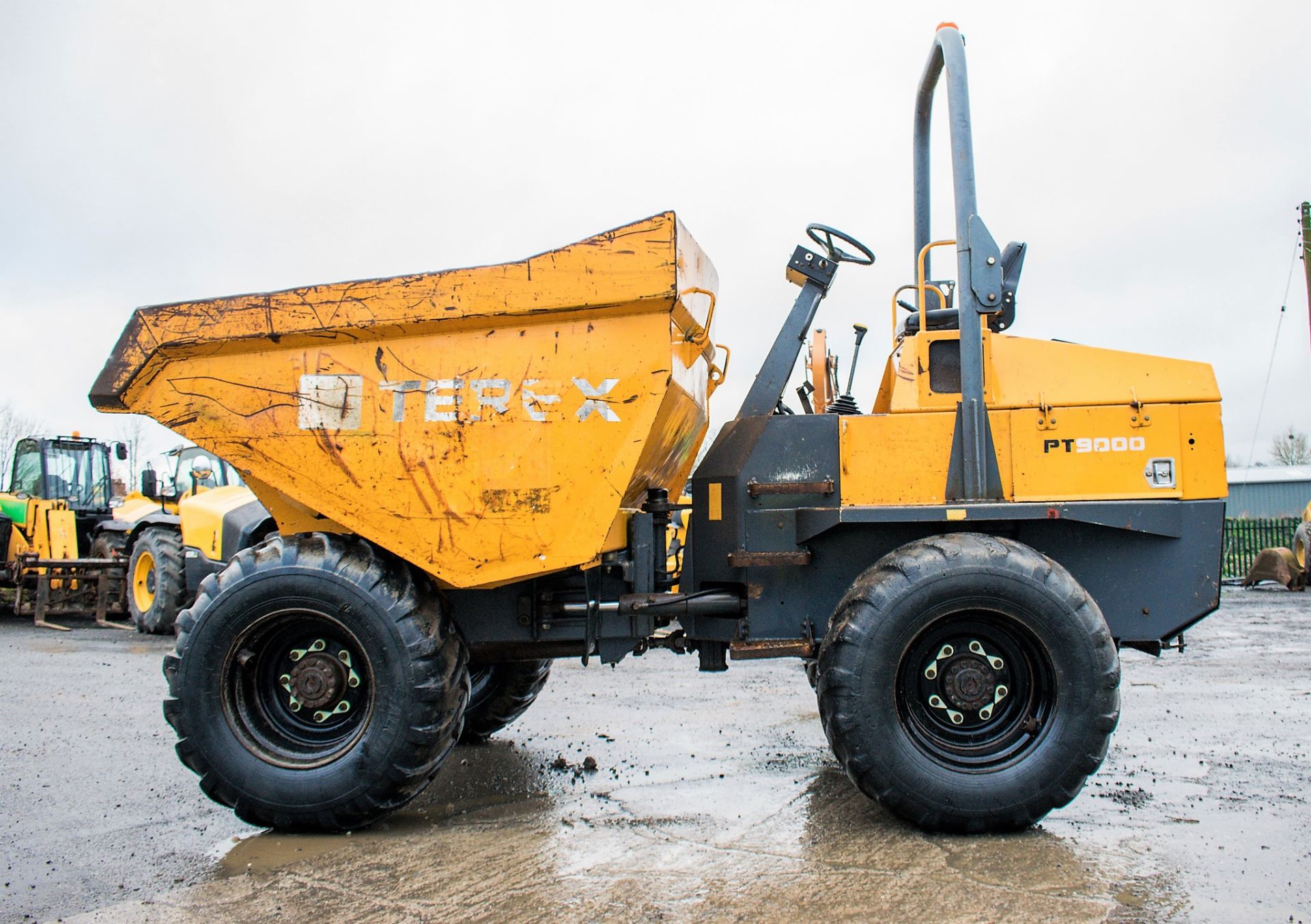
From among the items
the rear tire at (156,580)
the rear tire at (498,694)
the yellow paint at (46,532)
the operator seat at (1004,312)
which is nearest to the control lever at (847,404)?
the operator seat at (1004,312)

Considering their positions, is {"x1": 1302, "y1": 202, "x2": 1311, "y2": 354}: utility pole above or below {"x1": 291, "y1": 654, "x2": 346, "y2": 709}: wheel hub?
above

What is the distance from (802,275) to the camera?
5098 mm

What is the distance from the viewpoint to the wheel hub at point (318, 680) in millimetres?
4359

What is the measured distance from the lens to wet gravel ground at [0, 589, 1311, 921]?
129 inches

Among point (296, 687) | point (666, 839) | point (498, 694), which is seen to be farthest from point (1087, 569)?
point (296, 687)

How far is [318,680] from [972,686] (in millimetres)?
2821

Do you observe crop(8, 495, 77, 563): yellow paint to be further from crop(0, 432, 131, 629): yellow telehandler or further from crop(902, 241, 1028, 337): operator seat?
crop(902, 241, 1028, 337): operator seat

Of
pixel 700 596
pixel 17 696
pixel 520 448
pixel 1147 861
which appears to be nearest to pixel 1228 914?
pixel 1147 861

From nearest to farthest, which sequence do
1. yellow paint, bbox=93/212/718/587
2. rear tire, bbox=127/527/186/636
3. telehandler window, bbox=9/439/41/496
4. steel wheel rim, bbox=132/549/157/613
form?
yellow paint, bbox=93/212/718/587, rear tire, bbox=127/527/186/636, steel wheel rim, bbox=132/549/157/613, telehandler window, bbox=9/439/41/496

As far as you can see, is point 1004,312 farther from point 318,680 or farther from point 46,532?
point 46,532

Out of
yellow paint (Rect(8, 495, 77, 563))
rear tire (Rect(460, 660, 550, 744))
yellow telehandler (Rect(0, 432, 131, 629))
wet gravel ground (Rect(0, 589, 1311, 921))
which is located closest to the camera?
wet gravel ground (Rect(0, 589, 1311, 921))

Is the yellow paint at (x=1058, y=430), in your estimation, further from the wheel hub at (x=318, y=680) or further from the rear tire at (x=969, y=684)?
the wheel hub at (x=318, y=680)

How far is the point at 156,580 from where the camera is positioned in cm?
1348

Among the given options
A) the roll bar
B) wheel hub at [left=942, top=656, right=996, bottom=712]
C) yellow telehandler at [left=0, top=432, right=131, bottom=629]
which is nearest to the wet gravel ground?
wheel hub at [left=942, top=656, right=996, bottom=712]
